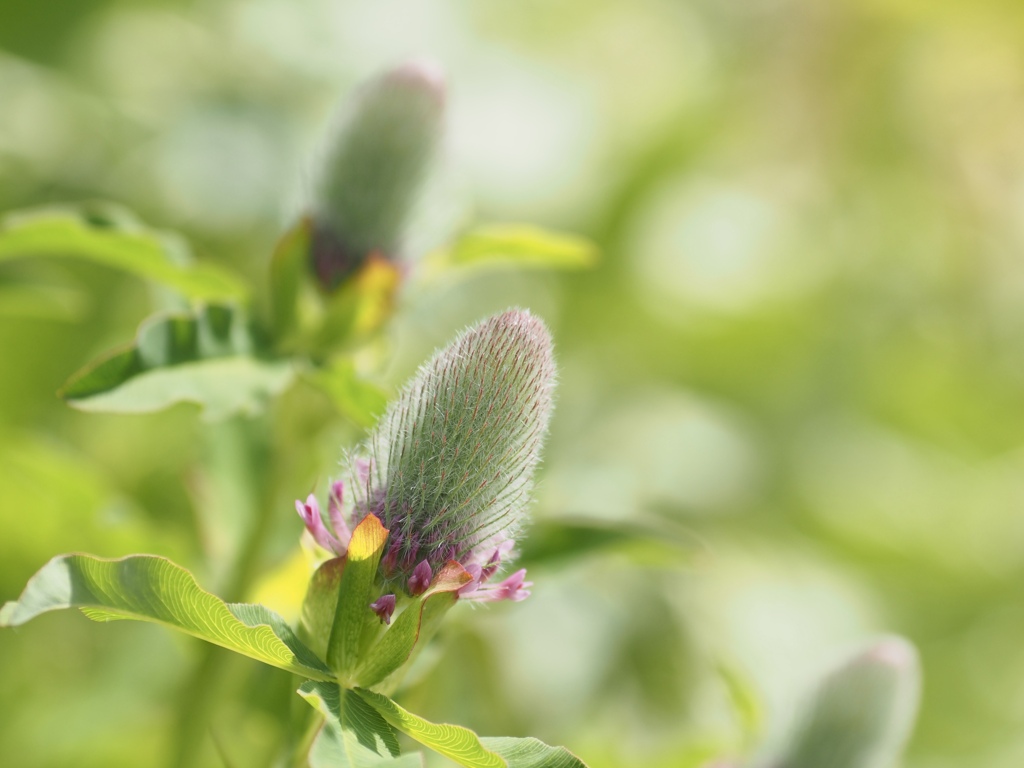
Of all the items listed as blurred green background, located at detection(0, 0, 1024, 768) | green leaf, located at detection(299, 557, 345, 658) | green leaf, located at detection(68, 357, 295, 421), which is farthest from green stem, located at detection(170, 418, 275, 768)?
green leaf, located at detection(299, 557, 345, 658)

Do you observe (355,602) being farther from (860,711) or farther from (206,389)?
(860,711)

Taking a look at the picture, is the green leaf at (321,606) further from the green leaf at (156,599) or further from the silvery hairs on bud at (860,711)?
the silvery hairs on bud at (860,711)

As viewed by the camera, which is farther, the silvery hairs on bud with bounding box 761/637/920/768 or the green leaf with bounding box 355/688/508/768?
the silvery hairs on bud with bounding box 761/637/920/768

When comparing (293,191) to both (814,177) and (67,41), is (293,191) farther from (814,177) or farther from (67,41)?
(814,177)

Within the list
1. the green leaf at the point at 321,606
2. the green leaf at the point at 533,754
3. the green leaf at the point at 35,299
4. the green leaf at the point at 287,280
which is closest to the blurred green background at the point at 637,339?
the green leaf at the point at 35,299

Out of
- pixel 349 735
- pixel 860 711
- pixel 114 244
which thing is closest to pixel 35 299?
pixel 114 244

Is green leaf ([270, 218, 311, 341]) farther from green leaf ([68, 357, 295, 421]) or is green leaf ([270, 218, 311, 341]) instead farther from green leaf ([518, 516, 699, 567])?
green leaf ([518, 516, 699, 567])
